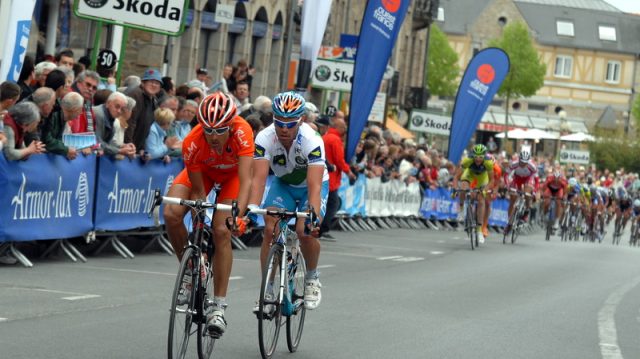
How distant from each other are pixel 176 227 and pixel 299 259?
127cm

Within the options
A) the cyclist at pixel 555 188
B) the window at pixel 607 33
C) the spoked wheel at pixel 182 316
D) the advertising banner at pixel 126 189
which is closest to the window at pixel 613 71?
the window at pixel 607 33

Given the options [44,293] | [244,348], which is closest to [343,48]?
[44,293]

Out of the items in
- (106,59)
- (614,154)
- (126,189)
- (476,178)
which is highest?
(614,154)

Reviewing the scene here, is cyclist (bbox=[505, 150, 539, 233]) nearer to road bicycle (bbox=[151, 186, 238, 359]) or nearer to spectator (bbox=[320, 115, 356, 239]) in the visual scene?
spectator (bbox=[320, 115, 356, 239])

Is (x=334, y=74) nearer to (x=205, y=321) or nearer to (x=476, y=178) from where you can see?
(x=476, y=178)

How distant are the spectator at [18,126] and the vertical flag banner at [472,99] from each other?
2233cm

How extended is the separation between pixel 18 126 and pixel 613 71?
129 meters

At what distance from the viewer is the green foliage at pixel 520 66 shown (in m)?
115

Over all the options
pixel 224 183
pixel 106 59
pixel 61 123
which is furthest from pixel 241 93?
pixel 224 183

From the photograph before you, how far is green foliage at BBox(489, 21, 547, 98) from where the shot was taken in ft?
378

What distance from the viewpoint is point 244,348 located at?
33.9 feet

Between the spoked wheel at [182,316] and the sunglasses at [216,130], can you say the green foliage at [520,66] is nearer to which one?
the sunglasses at [216,130]

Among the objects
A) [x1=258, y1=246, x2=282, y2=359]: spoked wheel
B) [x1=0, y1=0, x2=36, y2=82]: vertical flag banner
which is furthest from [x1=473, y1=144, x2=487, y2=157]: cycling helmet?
[x1=258, y1=246, x2=282, y2=359]: spoked wheel

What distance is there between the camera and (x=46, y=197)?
15281 mm
